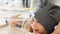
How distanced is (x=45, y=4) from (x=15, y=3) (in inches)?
38.7

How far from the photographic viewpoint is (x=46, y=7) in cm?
124

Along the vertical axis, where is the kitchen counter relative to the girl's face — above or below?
below

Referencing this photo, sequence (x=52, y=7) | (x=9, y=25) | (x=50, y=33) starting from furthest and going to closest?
(x=9, y=25) → (x=52, y=7) → (x=50, y=33)

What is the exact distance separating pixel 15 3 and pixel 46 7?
1070 millimetres

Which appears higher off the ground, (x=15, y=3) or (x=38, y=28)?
(x=15, y=3)

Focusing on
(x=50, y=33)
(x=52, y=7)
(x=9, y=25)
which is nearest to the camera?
(x=50, y=33)

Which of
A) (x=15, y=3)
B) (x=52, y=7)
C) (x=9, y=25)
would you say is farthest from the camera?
(x=15, y=3)

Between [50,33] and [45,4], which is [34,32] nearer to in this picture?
[50,33]

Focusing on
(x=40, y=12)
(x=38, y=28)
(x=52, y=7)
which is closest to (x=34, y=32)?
(x=38, y=28)

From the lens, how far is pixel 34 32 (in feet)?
3.90

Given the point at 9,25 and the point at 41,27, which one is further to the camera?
the point at 9,25

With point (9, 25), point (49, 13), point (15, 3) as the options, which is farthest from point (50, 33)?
point (15, 3)

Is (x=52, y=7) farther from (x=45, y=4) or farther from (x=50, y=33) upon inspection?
(x=50, y=33)

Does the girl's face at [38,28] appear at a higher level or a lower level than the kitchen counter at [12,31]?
higher
